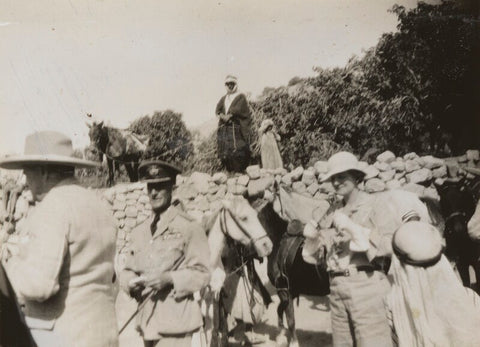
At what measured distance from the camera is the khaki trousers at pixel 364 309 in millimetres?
2934

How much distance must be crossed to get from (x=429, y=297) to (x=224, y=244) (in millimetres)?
2888

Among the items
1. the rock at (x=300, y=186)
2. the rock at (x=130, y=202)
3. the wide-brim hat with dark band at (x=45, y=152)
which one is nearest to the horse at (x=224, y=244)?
the wide-brim hat with dark band at (x=45, y=152)

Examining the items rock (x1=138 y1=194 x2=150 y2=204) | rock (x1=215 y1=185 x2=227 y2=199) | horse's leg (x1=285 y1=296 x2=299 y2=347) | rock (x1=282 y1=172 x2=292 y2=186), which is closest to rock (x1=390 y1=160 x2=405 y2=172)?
rock (x1=282 y1=172 x2=292 y2=186)

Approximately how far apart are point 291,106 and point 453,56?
8.76 metres

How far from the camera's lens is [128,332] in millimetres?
6113

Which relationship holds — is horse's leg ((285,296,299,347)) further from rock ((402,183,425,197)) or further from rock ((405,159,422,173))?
rock ((405,159,422,173))

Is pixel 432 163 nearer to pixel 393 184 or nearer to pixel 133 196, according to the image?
pixel 393 184

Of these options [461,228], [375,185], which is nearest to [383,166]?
[375,185]

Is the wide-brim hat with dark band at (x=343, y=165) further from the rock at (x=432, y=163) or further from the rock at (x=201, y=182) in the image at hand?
the rock at (x=201, y=182)

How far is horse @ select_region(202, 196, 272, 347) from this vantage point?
452 centimetres

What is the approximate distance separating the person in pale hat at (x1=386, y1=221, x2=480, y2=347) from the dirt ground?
3.44 m

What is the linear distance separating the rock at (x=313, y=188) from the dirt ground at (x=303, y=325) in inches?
84.9

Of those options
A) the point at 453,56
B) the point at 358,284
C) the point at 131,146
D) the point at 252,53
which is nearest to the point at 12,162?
the point at 358,284

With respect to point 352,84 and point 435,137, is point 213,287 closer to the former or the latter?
point 435,137
